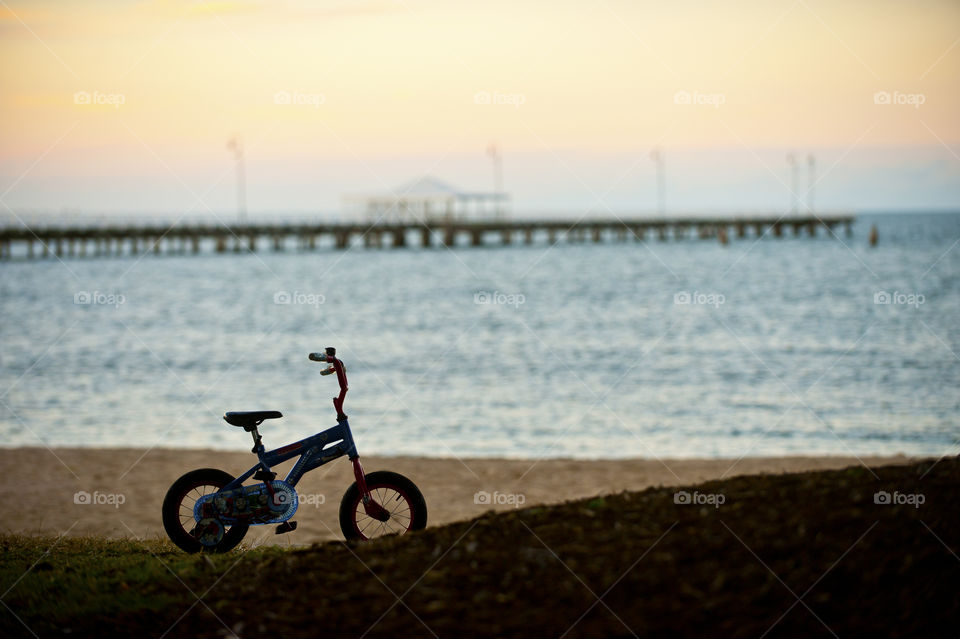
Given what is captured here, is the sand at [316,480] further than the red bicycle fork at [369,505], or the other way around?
the sand at [316,480]

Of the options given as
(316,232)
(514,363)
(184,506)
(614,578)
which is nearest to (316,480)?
(184,506)

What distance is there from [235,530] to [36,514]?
591cm

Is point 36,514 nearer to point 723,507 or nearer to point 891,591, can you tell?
point 723,507

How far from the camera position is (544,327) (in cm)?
3778

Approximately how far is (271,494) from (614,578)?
2408 mm

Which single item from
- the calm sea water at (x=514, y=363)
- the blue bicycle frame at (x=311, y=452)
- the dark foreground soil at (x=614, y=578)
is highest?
the blue bicycle frame at (x=311, y=452)

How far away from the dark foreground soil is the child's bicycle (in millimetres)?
413

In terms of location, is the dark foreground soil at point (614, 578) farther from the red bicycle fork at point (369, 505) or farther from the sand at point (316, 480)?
the sand at point (316, 480)

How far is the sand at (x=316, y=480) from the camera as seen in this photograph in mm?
10633

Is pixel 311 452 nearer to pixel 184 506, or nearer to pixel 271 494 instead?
pixel 271 494

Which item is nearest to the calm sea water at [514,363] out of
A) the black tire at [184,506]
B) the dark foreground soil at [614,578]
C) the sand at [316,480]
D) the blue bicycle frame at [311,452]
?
the sand at [316,480]

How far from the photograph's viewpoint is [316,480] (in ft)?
41.4

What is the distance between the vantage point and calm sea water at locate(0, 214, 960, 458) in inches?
690

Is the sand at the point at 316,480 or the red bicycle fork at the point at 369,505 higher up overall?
the red bicycle fork at the point at 369,505
